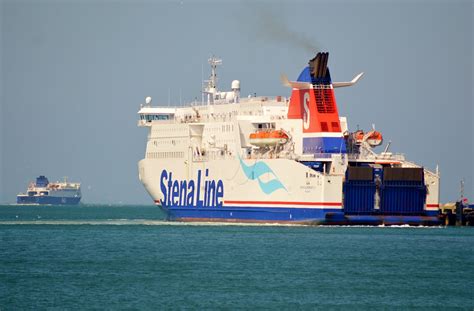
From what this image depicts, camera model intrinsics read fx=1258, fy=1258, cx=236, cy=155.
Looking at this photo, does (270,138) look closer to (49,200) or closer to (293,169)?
Result: (293,169)

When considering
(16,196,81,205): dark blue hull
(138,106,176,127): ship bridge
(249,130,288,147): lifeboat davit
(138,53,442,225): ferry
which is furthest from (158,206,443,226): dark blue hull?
(16,196,81,205): dark blue hull

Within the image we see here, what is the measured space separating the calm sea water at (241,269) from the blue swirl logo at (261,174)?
200 cm

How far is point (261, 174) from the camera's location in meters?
64.5

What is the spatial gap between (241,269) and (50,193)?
5642 inches

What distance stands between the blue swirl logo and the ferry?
51 millimetres

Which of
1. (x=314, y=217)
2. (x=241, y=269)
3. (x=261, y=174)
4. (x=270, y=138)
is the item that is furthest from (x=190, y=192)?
(x=241, y=269)

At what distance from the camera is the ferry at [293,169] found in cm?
6128

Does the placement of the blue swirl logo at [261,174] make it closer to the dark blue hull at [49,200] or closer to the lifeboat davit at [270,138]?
the lifeboat davit at [270,138]

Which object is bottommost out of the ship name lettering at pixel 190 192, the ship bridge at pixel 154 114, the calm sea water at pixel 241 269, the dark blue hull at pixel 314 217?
the calm sea water at pixel 241 269

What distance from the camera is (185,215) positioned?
2862 inches

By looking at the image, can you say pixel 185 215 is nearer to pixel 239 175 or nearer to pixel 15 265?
pixel 239 175

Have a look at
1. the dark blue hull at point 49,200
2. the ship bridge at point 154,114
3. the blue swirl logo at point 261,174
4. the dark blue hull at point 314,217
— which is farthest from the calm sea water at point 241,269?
the dark blue hull at point 49,200

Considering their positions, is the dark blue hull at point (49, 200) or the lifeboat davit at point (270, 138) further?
the dark blue hull at point (49, 200)

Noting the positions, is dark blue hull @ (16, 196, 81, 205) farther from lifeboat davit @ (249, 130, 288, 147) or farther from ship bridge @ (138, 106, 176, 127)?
lifeboat davit @ (249, 130, 288, 147)
